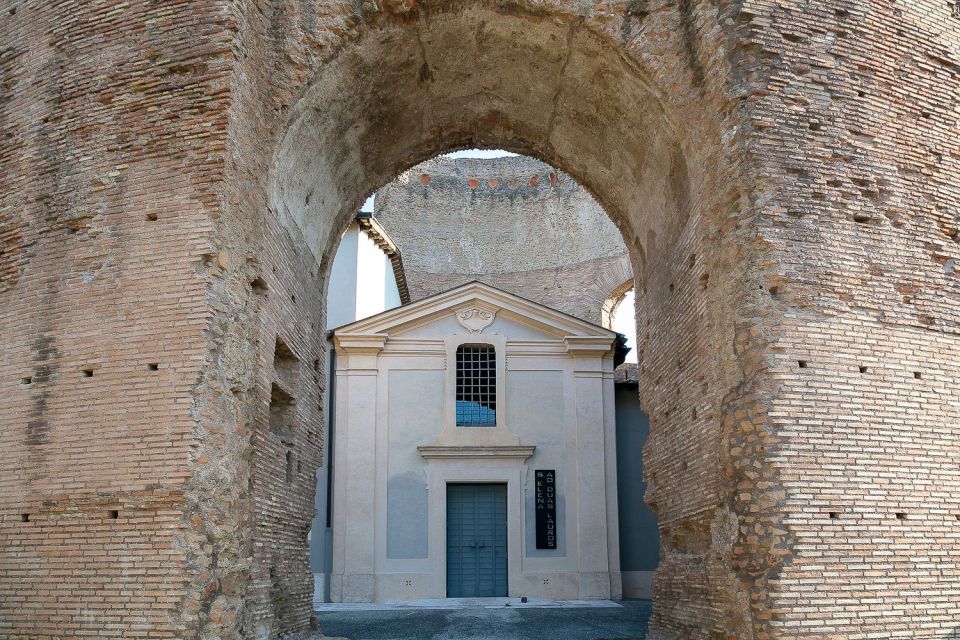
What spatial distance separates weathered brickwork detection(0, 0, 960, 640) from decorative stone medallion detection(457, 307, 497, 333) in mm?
8642

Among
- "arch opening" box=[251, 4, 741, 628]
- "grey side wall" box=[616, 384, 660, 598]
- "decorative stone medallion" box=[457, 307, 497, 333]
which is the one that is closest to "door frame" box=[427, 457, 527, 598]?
"grey side wall" box=[616, 384, 660, 598]

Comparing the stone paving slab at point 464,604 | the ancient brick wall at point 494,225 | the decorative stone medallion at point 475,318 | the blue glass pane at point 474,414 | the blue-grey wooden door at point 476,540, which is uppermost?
the ancient brick wall at point 494,225

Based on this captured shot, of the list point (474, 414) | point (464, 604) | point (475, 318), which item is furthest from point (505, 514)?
point (475, 318)

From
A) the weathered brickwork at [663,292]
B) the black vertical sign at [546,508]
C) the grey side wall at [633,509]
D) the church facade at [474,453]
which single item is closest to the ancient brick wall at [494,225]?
the grey side wall at [633,509]

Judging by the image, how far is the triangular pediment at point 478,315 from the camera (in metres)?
18.1

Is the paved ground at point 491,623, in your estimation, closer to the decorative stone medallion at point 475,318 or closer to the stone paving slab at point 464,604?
the stone paving slab at point 464,604

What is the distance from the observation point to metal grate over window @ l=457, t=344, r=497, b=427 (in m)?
18.0

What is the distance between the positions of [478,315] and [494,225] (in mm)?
10413

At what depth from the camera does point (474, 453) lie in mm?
17531

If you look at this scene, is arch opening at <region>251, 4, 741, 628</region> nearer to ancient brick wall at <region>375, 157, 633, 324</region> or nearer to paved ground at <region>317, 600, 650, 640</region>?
paved ground at <region>317, 600, 650, 640</region>

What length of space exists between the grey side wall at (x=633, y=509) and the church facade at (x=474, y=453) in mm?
643

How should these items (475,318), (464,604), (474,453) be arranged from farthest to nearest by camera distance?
1. (475,318)
2. (474,453)
3. (464,604)

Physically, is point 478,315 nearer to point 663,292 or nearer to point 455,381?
point 455,381

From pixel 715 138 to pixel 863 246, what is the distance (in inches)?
63.8
